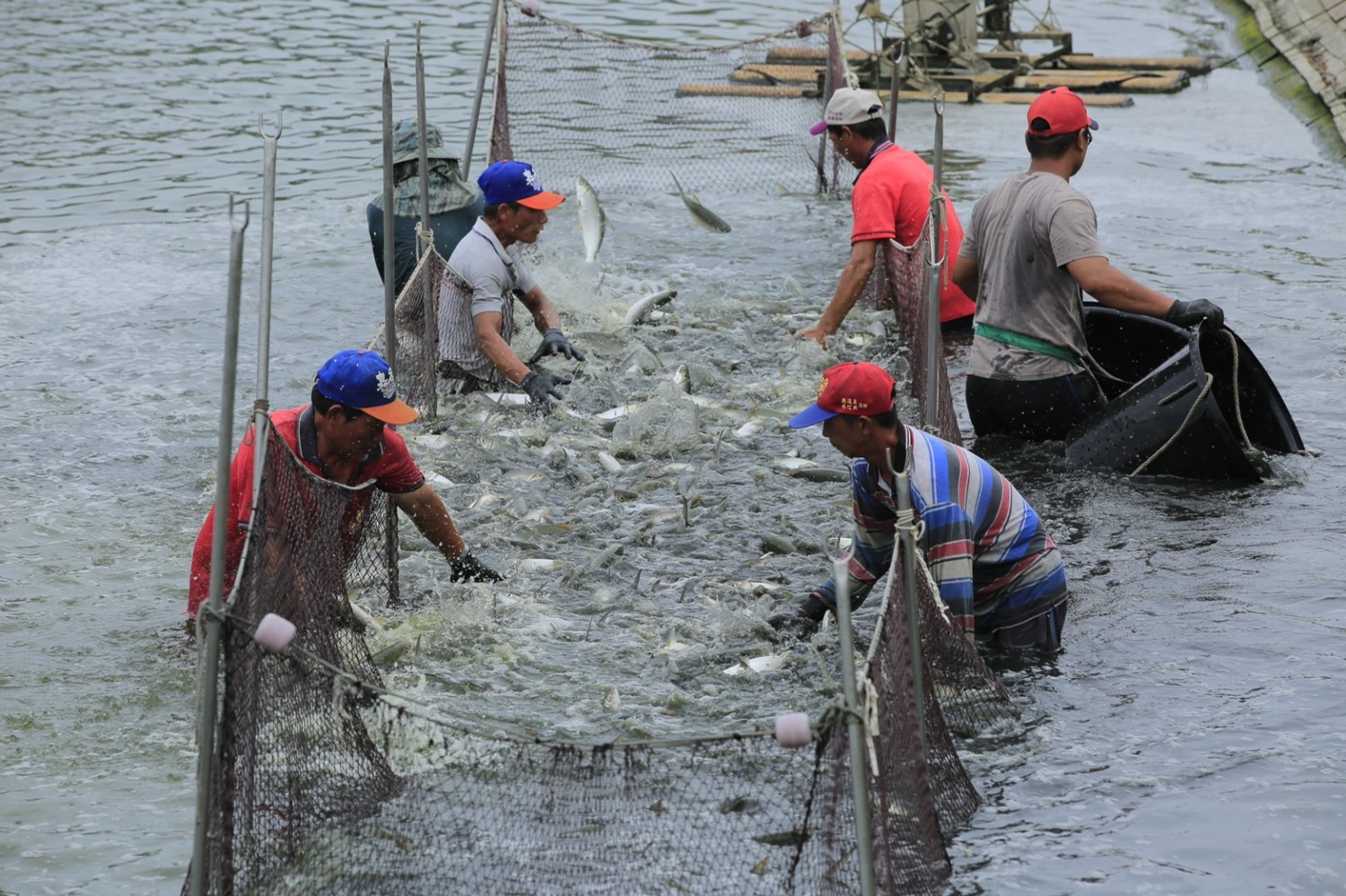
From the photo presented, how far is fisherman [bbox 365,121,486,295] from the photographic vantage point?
9727 mm

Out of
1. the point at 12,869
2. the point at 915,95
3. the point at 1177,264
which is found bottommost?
the point at 12,869

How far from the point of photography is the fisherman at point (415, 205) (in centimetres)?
973

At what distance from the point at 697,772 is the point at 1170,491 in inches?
145

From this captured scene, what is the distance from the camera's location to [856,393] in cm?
499

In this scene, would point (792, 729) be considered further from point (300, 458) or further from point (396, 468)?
point (396, 468)

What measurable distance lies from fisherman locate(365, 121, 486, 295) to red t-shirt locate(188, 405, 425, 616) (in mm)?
4063

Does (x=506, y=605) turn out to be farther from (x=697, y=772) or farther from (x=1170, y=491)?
(x=1170, y=491)

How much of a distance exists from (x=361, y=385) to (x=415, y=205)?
4636 millimetres

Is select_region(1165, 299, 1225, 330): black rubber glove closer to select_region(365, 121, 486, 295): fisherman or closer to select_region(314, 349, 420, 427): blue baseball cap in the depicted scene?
select_region(314, 349, 420, 427): blue baseball cap

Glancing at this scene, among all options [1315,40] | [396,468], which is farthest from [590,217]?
[1315,40]

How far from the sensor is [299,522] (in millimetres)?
4902

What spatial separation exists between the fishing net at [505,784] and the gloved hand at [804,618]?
0.89 m

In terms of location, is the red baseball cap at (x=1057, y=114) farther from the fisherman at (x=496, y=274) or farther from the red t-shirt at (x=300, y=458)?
the red t-shirt at (x=300, y=458)

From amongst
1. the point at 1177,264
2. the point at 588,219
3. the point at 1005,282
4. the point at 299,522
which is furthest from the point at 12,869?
the point at 1177,264
